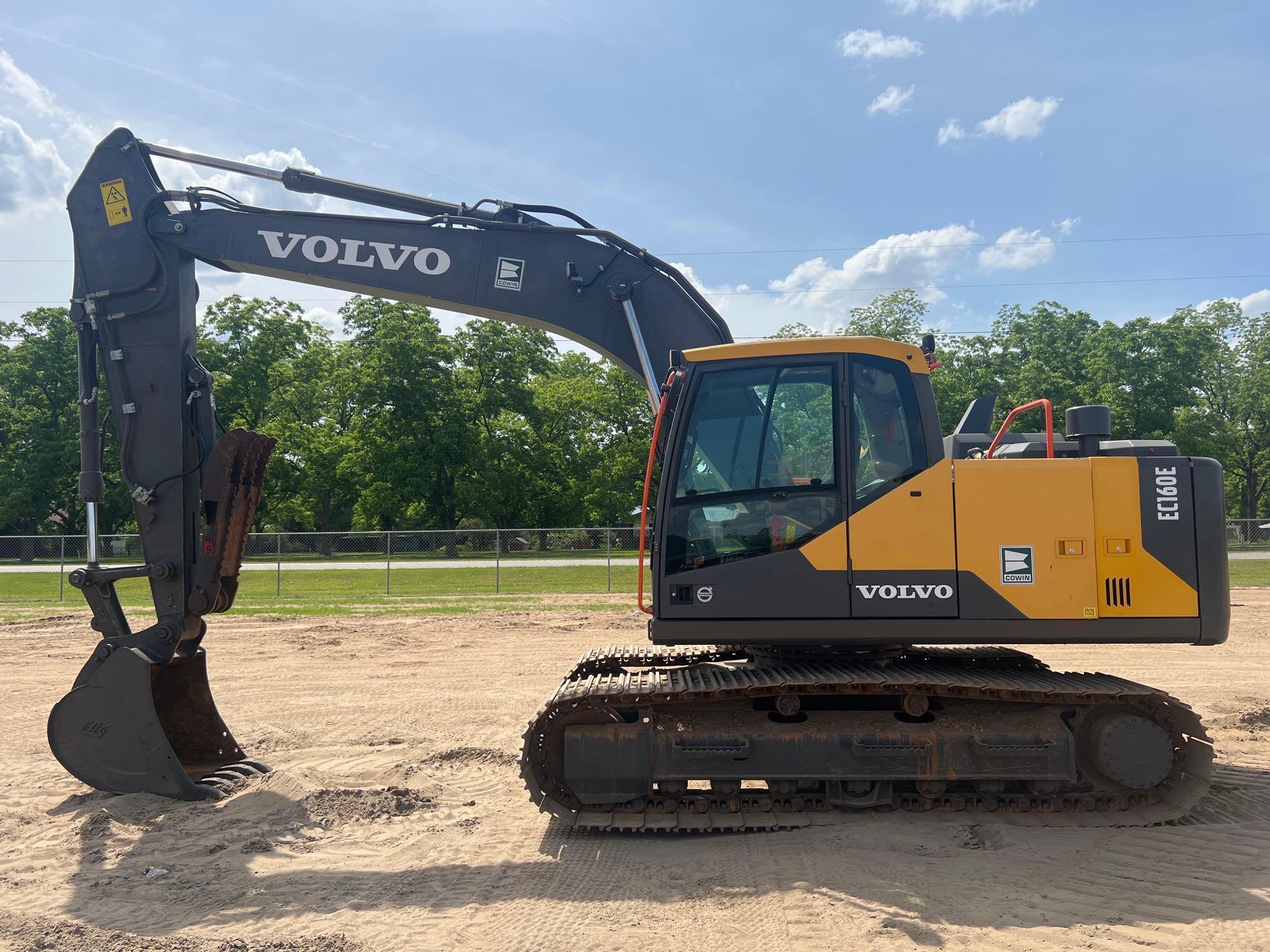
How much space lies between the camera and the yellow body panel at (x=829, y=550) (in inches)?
205

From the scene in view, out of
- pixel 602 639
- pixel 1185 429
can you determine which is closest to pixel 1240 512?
pixel 1185 429

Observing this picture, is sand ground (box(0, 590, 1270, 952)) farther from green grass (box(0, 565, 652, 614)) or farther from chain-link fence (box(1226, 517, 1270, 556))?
chain-link fence (box(1226, 517, 1270, 556))

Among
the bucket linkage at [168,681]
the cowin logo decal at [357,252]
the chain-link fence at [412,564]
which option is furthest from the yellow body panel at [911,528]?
the chain-link fence at [412,564]

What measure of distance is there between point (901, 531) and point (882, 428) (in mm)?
651

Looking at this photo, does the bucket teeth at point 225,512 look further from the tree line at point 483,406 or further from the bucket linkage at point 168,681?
the tree line at point 483,406

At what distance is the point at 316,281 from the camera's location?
660 cm

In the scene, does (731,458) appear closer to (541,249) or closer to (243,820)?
(541,249)

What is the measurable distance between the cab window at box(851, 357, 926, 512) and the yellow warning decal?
5.42 m

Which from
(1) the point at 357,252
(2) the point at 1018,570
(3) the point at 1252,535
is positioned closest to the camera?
(2) the point at 1018,570

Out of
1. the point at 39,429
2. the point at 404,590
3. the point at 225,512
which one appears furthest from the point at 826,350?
the point at 39,429

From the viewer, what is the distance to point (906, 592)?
5.17 m

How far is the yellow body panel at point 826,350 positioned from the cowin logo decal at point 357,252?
8.21 ft

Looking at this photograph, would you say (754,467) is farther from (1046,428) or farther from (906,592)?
(1046,428)

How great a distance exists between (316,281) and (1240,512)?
188ft
